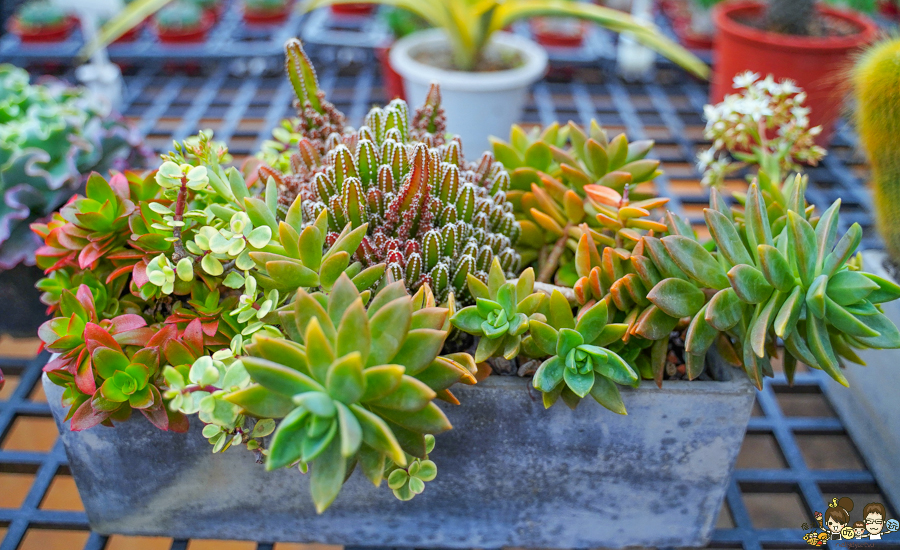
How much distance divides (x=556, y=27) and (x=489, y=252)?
181 centimetres

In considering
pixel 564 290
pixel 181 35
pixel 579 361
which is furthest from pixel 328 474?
pixel 181 35

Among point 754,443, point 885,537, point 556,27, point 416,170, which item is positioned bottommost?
point 754,443

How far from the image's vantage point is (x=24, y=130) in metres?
0.89

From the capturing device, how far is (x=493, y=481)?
668mm

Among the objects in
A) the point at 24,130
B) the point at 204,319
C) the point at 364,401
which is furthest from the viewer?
the point at 24,130

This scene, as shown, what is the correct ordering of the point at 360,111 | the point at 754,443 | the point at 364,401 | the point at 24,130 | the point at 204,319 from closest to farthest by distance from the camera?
the point at 364,401
the point at 204,319
the point at 24,130
the point at 754,443
the point at 360,111

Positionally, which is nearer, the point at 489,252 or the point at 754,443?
the point at 489,252

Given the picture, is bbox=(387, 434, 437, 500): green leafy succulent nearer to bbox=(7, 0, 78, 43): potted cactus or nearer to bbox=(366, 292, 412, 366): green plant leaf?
bbox=(366, 292, 412, 366): green plant leaf

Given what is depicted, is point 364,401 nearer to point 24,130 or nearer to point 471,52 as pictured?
point 24,130

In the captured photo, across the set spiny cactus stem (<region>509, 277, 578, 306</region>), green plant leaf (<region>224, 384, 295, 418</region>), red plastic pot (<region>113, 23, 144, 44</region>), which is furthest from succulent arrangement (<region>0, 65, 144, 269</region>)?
red plastic pot (<region>113, 23, 144, 44</region>)

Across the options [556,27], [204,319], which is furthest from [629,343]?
[556,27]

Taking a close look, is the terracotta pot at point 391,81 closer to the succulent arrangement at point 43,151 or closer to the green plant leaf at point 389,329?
the succulent arrangement at point 43,151

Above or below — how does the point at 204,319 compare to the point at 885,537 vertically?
above

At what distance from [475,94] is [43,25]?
163 cm
